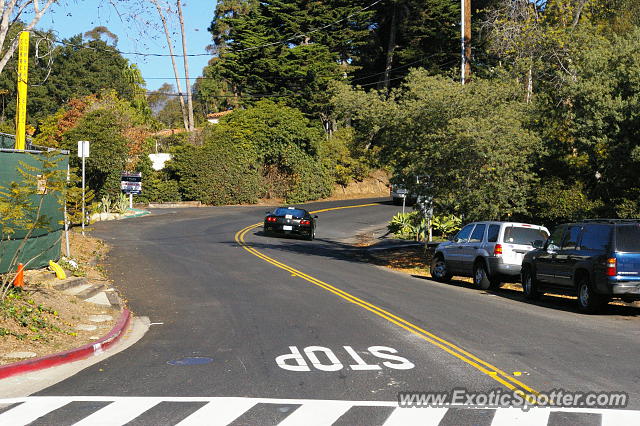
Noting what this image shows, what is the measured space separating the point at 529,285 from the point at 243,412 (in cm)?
1230

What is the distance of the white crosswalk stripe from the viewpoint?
698 cm

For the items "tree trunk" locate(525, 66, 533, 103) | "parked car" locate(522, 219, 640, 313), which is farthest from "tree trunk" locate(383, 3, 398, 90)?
"parked car" locate(522, 219, 640, 313)

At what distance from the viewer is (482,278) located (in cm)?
2025

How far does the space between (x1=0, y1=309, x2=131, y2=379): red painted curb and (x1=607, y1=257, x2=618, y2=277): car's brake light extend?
924 cm

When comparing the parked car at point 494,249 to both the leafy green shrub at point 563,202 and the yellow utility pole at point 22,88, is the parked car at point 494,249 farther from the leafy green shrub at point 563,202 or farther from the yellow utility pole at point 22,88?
the yellow utility pole at point 22,88

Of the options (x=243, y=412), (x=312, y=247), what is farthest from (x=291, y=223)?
(x=243, y=412)

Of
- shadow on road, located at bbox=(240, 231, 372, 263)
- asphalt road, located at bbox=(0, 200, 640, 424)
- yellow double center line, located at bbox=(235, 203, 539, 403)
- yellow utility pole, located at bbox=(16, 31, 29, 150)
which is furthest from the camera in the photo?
shadow on road, located at bbox=(240, 231, 372, 263)

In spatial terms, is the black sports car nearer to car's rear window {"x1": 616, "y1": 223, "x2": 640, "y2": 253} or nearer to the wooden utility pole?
the wooden utility pole

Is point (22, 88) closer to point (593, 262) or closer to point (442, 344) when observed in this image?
point (442, 344)

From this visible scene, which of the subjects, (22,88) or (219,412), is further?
(22,88)

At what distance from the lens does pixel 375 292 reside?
17.9m

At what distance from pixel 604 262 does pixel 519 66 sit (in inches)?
551

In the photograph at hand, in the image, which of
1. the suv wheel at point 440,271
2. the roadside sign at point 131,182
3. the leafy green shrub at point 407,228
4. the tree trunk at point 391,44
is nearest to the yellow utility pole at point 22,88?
the suv wheel at point 440,271

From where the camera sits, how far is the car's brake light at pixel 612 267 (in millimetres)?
14484
